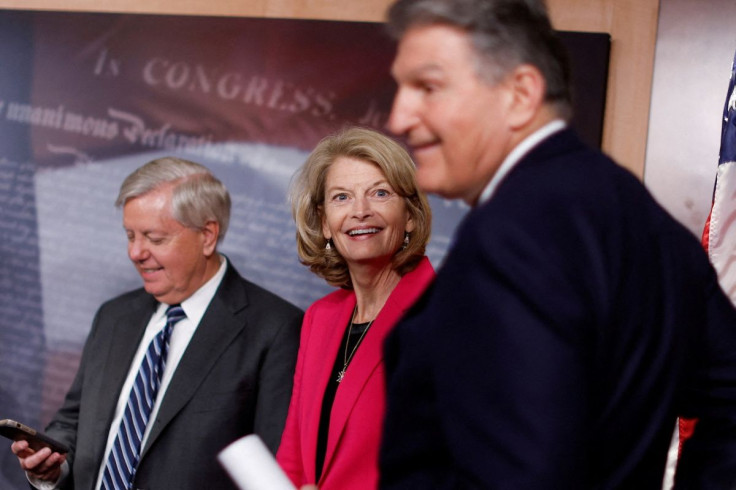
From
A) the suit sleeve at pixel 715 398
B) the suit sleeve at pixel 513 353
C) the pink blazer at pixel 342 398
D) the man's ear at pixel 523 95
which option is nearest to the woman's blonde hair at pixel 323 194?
the pink blazer at pixel 342 398

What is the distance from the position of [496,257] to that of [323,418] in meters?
1.48

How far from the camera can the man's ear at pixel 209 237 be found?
302 cm

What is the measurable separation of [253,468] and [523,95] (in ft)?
1.93

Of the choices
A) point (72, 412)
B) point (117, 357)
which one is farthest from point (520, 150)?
point (72, 412)

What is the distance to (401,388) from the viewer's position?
3.47 feet

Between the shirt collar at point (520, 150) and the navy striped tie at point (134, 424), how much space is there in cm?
195

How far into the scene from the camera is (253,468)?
3.81 ft

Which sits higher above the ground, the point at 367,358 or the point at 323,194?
the point at 323,194

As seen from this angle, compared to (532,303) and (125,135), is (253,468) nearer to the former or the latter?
(532,303)

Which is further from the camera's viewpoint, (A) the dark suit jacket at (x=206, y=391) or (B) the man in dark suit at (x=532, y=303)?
(A) the dark suit jacket at (x=206, y=391)

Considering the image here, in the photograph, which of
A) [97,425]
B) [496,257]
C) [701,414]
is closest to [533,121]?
[496,257]

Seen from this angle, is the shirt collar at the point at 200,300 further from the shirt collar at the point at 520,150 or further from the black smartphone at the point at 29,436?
the shirt collar at the point at 520,150

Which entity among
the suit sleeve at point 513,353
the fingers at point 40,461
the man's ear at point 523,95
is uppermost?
the man's ear at point 523,95

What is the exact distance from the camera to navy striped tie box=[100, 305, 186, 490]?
2.73m
